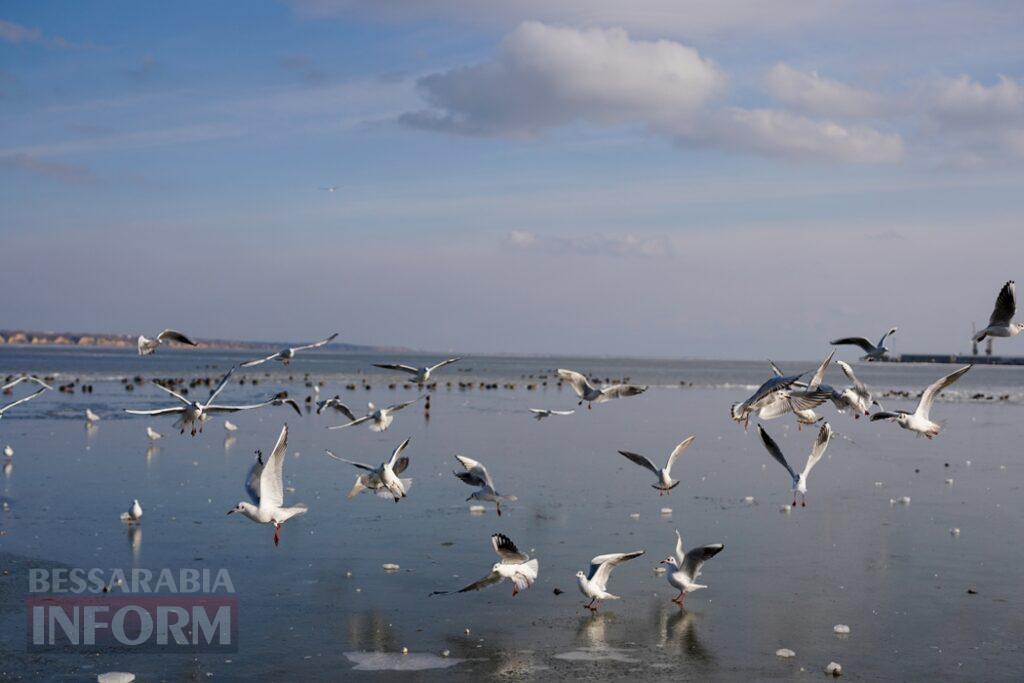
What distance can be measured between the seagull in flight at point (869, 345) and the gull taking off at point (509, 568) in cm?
543

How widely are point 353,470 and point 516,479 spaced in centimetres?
430

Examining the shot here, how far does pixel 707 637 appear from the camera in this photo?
41.3ft

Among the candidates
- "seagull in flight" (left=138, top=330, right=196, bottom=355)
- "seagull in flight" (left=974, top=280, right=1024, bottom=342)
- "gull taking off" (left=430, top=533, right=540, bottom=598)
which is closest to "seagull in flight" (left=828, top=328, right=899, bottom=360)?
"seagull in flight" (left=974, top=280, right=1024, bottom=342)

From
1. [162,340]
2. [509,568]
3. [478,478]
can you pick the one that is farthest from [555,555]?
[162,340]

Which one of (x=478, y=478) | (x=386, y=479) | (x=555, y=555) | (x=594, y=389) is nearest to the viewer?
(x=386, y=479)

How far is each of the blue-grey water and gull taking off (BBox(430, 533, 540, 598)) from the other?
50cm

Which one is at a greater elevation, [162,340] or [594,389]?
[162,340]

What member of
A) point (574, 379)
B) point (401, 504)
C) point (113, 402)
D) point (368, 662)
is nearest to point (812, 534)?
point (574, 379)

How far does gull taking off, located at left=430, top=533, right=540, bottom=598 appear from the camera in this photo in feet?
42.8

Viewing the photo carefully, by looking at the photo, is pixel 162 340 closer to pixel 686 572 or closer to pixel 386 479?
pixel 386 479

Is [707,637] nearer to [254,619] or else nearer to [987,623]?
[987,623]

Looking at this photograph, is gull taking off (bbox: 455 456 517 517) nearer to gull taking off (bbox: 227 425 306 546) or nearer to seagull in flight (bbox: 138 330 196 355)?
gull taking off (bbox: 227 425 306 546)

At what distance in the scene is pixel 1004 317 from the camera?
13.4 metres

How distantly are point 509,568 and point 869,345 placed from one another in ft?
20.4
